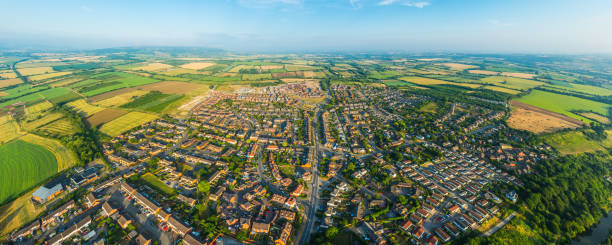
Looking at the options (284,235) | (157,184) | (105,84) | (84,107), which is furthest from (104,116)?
(284,235)

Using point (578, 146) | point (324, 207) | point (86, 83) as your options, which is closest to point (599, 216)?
point (578, 146)

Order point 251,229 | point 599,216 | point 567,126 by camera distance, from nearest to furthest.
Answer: point 251,229 < point 599,216 < point 567,126

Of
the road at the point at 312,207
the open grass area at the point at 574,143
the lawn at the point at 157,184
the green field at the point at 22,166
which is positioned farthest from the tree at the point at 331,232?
the open grass area at the point at 574,143

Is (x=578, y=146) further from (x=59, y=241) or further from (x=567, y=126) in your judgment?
(x=59, y=241)

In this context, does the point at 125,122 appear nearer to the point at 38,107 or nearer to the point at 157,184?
the point at 157,184

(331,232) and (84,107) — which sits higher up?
(84,107)

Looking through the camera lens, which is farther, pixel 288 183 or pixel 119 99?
pixel 119 99
